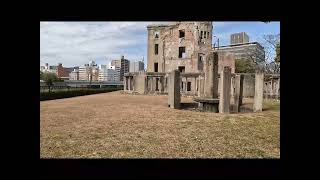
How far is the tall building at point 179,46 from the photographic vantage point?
41969mm

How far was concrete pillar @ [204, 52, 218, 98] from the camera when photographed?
16.9 meters

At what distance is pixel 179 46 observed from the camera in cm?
4369

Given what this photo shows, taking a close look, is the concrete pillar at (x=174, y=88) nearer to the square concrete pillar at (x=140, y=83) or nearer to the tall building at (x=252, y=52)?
the square concrete pillar at (x=140, y=83)

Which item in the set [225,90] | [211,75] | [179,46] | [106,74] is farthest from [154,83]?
[106,74]

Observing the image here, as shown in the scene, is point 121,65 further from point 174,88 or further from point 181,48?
point 174,88

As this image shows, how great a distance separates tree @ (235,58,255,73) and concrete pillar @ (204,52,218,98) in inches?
1366

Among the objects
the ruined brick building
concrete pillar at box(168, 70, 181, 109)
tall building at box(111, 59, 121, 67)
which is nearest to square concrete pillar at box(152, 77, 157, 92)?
the ruined brick building

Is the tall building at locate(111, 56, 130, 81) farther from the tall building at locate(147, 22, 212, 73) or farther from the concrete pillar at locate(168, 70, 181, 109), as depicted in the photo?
the concrete pillar at locate(168, 70, 181, 109)

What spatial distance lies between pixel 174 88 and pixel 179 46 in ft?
89.3

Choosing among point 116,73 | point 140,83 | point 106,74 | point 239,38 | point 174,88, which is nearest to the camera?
point 174,88

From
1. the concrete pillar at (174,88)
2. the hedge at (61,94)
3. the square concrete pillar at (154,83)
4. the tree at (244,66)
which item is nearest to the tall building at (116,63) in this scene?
the tree at (244,66)
